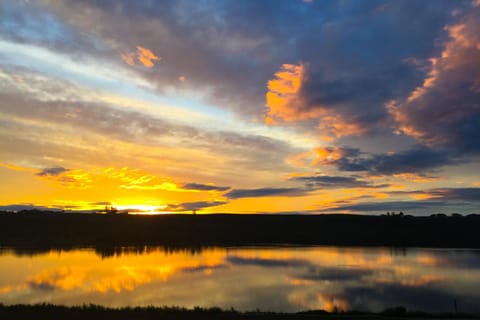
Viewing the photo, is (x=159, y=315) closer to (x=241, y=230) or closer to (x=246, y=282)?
(x=246, y=282)

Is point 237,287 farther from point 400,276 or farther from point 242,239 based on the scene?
point 242,239

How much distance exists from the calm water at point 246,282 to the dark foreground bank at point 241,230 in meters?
40.8

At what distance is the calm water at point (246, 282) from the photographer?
30.9m

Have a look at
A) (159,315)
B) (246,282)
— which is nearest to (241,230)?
(246,282)

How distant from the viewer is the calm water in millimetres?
30859

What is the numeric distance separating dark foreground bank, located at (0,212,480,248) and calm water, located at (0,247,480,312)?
40839 millimetres

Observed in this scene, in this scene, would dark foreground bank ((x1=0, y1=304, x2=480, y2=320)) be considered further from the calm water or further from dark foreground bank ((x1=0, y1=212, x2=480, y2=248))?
dark foreground bank ((x1=0, y1=212, x2=480, y2=248))

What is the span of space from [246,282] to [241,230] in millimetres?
80480

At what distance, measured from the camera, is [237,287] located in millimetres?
37031

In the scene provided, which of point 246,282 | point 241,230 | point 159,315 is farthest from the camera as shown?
point 241,230

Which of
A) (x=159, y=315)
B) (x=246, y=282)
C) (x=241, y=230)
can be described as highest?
(x=241, y=230)

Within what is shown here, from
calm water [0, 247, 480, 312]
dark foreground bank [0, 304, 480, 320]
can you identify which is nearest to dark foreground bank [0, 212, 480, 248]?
calm water [0, 247, 480, 312]

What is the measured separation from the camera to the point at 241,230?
11981 centimetres

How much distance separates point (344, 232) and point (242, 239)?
26296mm
